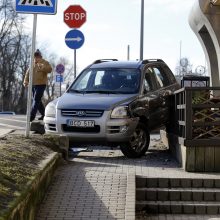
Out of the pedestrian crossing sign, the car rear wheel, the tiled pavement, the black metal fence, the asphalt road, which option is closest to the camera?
the tiled pavement

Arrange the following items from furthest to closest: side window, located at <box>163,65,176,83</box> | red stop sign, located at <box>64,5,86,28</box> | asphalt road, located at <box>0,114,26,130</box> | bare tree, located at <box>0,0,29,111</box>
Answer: bare tree, located at <box>0,0,29,111</box>
red stop sign, located at <box>64,5,86,28</box>
asphalt road, located at <box>0,114,26,130</box>
side window, located at <box>163,65,176,83</box>

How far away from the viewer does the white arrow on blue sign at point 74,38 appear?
16358 millimetres

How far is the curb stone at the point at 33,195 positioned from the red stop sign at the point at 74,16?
764 cm

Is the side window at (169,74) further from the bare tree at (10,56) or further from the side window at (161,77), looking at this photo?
the bare tree at (10,56)

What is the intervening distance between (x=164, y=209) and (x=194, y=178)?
32.5 inches

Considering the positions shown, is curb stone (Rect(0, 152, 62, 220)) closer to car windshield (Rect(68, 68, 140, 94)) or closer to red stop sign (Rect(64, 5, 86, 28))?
car windshield (Rect(68, 68, 140, 94))

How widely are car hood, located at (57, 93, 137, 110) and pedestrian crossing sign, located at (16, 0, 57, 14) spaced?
185cm

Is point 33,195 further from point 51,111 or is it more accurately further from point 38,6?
point 51,111

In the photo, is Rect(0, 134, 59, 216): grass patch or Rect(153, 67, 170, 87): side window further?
Rect(153, 67, 170, 87): side window

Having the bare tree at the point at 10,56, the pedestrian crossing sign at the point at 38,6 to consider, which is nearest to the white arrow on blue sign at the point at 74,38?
the pedestrian crossing sign at the point at 38,6

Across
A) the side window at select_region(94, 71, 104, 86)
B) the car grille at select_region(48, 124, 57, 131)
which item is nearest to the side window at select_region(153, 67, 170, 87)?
the side window at select_region(94, 71, 104, 86)

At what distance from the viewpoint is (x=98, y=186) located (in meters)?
8.42

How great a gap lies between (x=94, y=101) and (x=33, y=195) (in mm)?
4478

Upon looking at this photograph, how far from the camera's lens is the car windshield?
38.9ft
